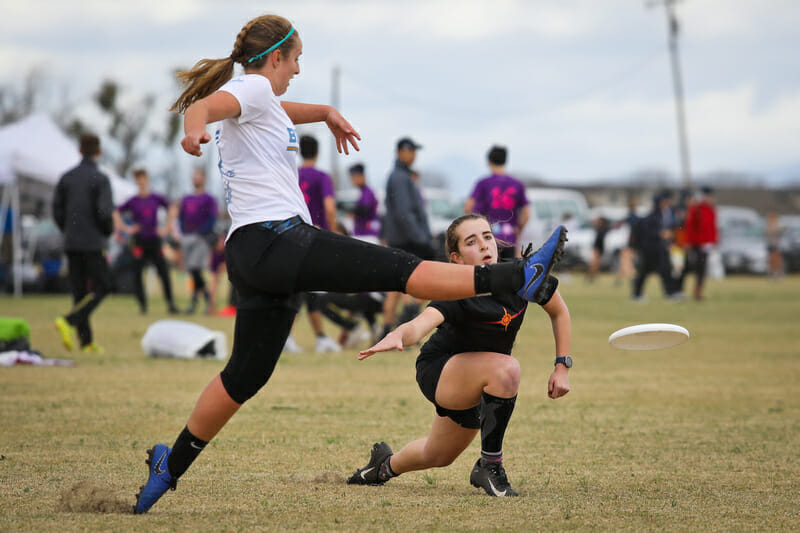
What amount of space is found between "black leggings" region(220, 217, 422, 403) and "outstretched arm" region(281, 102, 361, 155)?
705 millimetres

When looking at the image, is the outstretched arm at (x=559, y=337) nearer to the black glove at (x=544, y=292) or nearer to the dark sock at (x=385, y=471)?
the black glove at (x=544, y=292)

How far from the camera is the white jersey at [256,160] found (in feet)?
12.2

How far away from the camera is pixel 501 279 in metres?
3.53

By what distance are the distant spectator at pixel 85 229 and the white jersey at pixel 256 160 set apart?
283 inches

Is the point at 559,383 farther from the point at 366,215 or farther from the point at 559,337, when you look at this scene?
the point at 366,215

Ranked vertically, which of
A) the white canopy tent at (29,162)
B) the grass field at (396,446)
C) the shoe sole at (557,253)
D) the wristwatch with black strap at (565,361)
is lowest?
the grass field at (396,446)

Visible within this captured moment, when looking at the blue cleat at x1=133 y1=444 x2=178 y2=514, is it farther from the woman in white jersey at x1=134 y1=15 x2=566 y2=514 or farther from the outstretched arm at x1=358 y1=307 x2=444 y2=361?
the outstretched arm at x1=358 y1=307 x2=444 y2=361

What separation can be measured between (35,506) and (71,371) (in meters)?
5.08

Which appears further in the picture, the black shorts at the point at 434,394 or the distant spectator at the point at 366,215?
the distant spectator at the point at 366,215

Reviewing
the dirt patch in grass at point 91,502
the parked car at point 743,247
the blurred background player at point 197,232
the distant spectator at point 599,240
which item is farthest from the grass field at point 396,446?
the parked car at point 743,247

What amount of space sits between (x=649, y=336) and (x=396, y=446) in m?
1.83

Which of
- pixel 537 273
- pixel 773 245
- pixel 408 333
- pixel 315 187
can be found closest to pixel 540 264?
pixel 537 273

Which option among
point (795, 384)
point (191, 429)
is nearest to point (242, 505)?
point (191, 429)

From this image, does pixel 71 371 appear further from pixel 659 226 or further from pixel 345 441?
pixel 659 226
